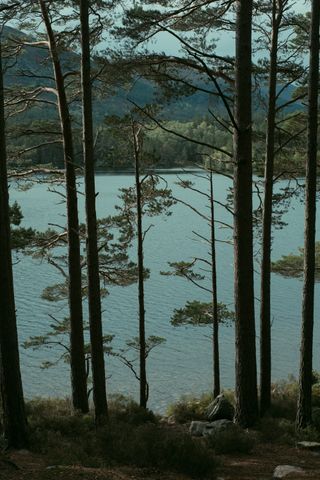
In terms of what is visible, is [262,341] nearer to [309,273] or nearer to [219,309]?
[309,273]

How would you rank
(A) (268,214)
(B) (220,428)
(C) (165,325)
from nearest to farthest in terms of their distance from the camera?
(B) (220,428), (A) (268,214), (C) (165,325)

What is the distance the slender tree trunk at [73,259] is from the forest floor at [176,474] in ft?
15.9

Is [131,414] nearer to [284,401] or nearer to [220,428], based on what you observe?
[284,401]

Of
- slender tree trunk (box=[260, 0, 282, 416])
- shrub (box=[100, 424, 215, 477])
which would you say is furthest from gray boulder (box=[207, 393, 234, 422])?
shrub (box=[100, 424, 215, 477])

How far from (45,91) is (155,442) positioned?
25.1ft

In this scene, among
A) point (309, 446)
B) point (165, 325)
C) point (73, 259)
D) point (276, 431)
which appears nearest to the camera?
point (309, 446)

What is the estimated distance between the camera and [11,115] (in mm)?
11352

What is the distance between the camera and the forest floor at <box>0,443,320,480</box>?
5387 mm

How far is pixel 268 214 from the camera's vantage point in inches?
444

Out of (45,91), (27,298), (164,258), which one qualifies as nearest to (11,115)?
(45,91)

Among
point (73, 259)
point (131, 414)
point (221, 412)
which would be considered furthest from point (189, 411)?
point (73, 259)

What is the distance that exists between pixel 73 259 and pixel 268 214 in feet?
13.0

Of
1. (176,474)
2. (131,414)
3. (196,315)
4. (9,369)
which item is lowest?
(131,414)

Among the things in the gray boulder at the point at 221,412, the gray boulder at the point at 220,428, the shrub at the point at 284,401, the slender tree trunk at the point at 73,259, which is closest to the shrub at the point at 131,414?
the slender tree trunk at the point at 73,259
